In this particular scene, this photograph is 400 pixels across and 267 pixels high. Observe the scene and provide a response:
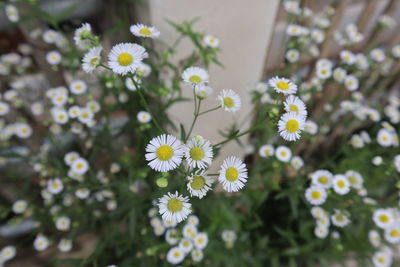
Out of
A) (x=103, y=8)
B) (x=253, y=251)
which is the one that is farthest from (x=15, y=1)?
(x=253, y=251)

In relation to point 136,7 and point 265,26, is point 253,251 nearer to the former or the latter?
point 265,26

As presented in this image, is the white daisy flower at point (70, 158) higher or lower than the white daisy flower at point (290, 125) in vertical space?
higher

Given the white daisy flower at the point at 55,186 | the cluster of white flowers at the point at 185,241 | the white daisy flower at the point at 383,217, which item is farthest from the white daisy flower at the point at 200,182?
the white daisy flower at the point at 383,217

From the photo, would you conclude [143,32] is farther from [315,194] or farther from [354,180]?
[354,180]

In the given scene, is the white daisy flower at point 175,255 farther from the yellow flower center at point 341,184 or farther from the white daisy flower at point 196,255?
the yellow flower center at point 341,184

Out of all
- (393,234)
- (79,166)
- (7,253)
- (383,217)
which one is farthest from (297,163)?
(7,253)

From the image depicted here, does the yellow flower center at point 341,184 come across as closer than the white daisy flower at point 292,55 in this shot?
Yes

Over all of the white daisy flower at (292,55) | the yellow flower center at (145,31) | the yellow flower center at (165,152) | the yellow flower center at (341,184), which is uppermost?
the white daisy flower at (292,55)
